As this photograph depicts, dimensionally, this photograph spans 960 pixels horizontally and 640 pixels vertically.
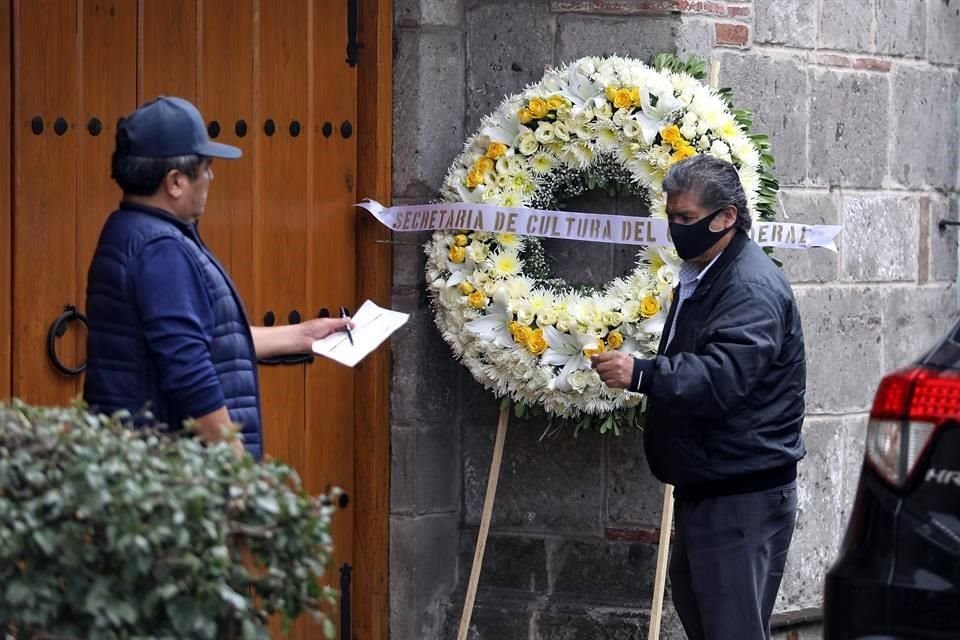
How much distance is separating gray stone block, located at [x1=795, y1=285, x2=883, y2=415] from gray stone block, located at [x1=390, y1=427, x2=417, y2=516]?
157 cm

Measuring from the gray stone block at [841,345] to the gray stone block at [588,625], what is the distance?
1.16 m

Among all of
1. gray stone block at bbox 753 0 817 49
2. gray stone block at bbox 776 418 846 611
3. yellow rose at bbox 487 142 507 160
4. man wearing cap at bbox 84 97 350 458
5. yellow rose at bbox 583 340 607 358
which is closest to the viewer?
man wearing cap at bbox 84 97 350 458

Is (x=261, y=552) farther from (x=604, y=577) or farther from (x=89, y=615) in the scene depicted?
(x=604, y=577)

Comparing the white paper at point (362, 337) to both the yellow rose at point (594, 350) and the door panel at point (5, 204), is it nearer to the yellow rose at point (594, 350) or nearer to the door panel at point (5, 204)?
the yellow rose at point (594, 350)

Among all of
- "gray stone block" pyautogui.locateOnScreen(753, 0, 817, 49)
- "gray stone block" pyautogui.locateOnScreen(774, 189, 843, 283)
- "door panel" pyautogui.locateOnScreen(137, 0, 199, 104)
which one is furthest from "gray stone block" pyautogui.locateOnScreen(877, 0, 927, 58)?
"door panel" pyautogui.locateOnScreen(137, 0, 199, 104)

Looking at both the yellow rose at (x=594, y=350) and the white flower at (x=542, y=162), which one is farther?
the white flower at (x=542, y=162)

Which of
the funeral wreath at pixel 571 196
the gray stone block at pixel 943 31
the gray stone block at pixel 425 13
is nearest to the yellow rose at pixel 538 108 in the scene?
the funeral wreath at pixel 571 196

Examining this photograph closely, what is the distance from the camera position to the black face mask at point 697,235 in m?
5.15

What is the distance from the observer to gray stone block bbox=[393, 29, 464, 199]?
6473 mm

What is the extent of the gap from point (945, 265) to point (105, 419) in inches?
194

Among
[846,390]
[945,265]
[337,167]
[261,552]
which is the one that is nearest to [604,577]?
[846,390]

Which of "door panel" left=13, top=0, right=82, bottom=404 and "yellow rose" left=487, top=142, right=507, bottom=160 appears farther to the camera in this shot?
"yellow rose" left=487, top=142, right=507, bottom=160

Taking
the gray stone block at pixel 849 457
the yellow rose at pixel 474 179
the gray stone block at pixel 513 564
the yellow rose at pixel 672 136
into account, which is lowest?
Result: the gray stone block at pixel 513 564

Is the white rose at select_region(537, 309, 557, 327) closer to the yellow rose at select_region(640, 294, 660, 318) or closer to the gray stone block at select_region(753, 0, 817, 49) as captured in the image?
the yellow rose at select_region(640, 294, 660, 318)
